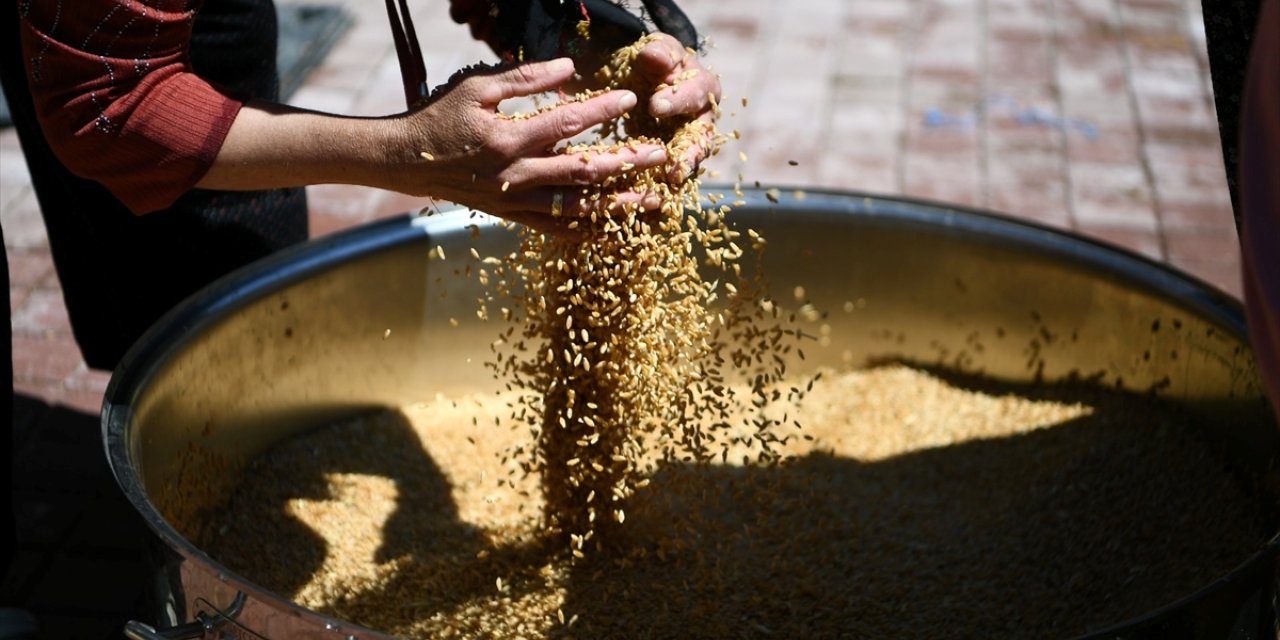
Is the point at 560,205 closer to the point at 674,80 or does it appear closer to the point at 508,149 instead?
the point at 508,149

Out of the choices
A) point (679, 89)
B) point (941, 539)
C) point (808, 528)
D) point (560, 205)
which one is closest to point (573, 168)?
point (560, 205)

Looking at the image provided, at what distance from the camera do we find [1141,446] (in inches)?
80.4

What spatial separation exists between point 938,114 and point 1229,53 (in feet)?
7.44

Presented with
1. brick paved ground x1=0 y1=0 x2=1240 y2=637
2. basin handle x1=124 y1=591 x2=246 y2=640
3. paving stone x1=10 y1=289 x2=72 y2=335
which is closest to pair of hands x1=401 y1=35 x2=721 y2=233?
basin handle x1=124 y1=591 x2=246 y2=640

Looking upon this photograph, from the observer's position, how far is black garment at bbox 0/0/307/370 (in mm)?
1902

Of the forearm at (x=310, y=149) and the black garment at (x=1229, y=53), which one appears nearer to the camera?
the black garment at (x=1229, y=53)

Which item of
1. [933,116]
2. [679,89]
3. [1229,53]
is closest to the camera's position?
[1229,53]

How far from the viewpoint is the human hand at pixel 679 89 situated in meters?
1.56

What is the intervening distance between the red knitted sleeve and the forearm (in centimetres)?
2

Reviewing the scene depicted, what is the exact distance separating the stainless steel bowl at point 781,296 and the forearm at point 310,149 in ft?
1.14

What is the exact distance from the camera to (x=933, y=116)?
3562 millimetres

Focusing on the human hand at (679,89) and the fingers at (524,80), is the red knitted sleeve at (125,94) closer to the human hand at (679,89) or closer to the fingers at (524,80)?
the fingers at (524,80)

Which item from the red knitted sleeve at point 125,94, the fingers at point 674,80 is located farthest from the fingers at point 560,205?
the red knitted sleeve at point 125,94

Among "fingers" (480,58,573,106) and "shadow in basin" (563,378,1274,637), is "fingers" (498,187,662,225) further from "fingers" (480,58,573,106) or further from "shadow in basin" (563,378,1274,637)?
"shadow in basin" (563,378,1274,637)
